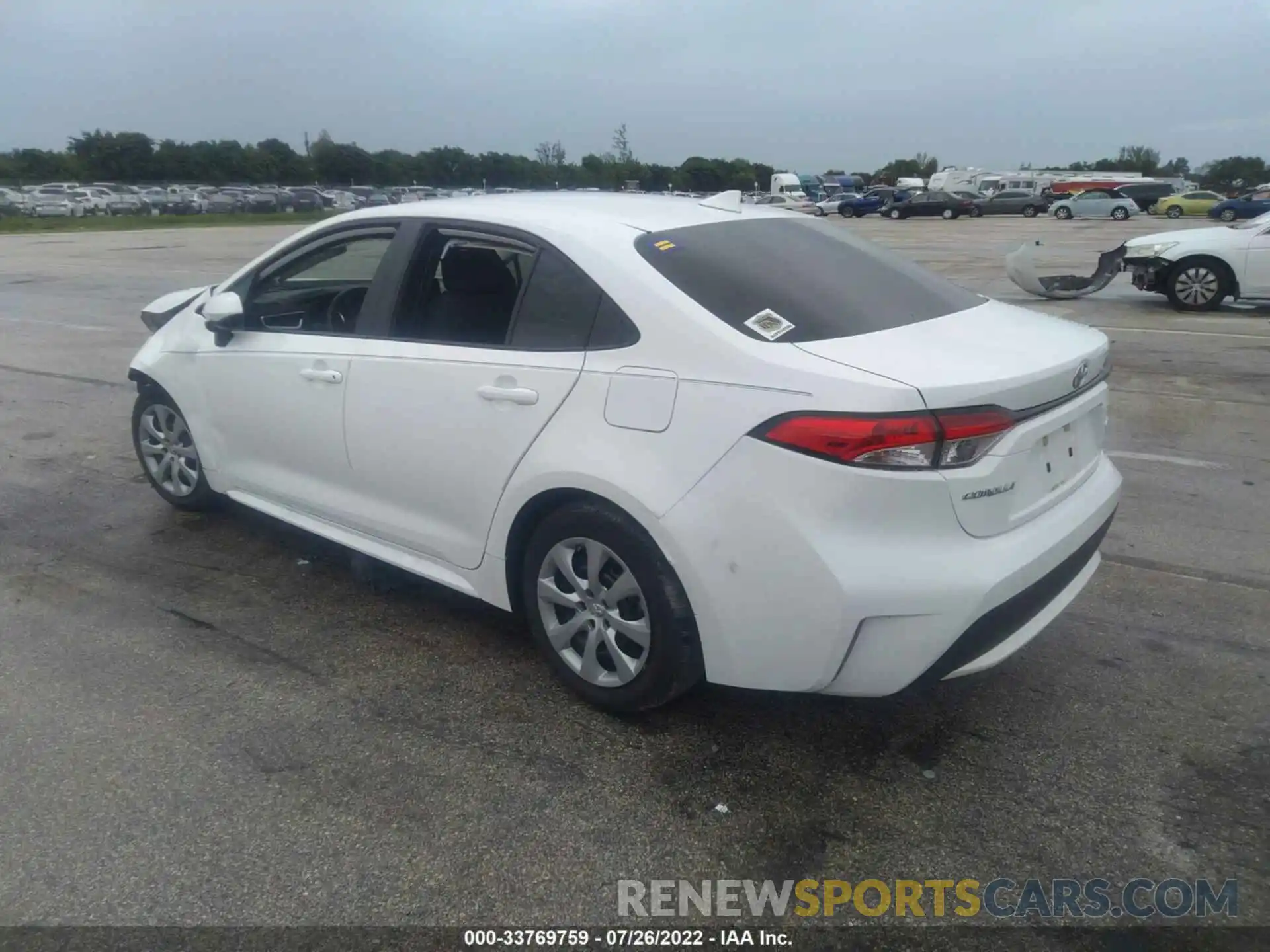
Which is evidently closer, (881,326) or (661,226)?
(881,326)

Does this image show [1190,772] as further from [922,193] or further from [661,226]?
[922,193]

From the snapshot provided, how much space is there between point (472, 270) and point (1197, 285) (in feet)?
38.3

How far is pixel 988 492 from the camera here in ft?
9.21

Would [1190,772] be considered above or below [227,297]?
below

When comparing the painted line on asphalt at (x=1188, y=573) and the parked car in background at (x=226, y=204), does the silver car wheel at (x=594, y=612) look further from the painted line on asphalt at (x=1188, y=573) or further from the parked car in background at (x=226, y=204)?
the parked car in background at (x=226, y=204)

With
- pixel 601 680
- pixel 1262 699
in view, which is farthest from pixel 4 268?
pixel 1262 699

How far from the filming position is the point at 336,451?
406 centimetres

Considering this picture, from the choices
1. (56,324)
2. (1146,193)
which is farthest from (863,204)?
(56,324)

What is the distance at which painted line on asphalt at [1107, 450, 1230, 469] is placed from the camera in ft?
20.3

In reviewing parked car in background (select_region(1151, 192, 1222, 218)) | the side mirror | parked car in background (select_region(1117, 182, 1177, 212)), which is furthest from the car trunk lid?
parked car in background (select_region(1117, 182, 1177, 212))

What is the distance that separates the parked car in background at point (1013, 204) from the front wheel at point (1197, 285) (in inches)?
1563

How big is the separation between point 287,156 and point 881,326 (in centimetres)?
7515

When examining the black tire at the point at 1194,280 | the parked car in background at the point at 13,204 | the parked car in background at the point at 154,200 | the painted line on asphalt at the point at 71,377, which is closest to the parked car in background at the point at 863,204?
the parked car in background at the point at 154,200

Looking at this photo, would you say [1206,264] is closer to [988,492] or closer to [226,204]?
[988,492]
